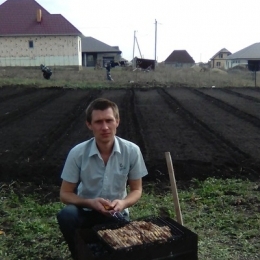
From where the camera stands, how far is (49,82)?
20.8 metres

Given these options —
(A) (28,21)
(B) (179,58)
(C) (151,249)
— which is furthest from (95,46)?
(C) (151,249)

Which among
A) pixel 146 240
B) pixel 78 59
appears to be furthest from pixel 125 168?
pixel 78 59

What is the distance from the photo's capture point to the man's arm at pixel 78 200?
2682 millimetres

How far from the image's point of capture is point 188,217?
13.4 feet

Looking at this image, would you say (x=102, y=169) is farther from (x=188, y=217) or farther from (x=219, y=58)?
(x=219, y=58)

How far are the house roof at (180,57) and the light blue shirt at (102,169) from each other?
242ft

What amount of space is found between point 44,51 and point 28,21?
3154mm

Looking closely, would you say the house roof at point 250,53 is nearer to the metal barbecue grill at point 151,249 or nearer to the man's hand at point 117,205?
the man's hand at point 117,205

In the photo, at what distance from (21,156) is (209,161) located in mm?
3064

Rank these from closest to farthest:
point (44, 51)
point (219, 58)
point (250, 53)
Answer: point (44, 51) → point (250, 53) → point (219, 58)

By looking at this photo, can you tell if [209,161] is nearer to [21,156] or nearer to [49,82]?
[21,156]

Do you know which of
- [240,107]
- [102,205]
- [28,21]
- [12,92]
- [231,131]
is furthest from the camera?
[28,21]

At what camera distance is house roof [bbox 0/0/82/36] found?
32.9 m

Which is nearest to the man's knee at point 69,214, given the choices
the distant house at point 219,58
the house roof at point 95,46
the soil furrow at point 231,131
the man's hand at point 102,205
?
the man's hand at point 102,205
